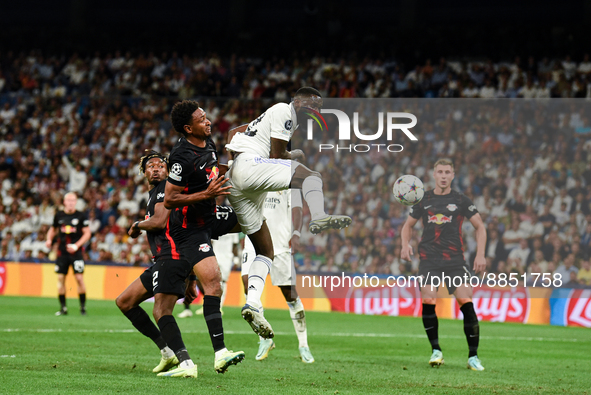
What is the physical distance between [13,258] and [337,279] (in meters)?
14.3

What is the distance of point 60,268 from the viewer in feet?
49.3

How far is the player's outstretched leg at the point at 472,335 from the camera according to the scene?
28.2 ft

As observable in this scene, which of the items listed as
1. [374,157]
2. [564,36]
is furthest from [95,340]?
[564,36]

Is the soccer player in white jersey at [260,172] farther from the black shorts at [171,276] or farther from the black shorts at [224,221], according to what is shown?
the black shorts at [171,276]

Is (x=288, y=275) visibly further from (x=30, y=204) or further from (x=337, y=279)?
(x=30, y=204)

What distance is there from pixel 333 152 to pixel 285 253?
5.02 feet

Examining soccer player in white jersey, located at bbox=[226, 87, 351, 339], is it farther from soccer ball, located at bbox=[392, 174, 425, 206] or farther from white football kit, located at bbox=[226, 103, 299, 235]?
soccer ball, located at bbox=[392, 174, 425, 206]

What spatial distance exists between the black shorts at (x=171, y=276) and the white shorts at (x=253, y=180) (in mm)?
758

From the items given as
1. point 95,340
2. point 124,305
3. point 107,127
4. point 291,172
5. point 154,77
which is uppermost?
point 154,77

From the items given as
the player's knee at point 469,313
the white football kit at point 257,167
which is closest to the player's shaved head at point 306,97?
the white football kit at point 257,167

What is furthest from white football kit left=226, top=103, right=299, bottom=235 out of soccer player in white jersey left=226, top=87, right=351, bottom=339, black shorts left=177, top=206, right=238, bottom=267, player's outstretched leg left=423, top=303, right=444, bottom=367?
player's outstretched leg left=423, top=303, right=444, bottom=367

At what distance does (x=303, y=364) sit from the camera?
8719 millimetres

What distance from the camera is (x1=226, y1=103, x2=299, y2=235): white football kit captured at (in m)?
7.18

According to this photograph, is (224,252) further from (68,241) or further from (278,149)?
(278,149)
